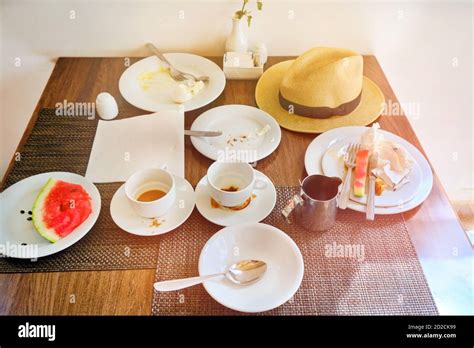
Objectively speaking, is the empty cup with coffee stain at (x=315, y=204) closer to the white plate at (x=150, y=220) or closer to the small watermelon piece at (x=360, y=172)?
the small watermelon piece at (x=360, y=172)

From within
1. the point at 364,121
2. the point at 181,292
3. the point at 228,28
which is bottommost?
the point at 181,292

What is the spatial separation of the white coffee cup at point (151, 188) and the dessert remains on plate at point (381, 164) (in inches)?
17.0

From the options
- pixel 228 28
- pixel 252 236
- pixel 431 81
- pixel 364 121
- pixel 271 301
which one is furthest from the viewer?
pixel 431 81

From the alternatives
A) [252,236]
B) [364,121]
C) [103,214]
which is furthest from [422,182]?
[103,214]

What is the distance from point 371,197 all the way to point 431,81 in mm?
921

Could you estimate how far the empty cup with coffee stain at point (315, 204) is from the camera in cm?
84

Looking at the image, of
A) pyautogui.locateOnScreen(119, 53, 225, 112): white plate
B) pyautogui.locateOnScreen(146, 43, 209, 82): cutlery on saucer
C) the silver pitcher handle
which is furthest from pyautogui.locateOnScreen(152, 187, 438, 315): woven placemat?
pyautogui.locateOnScreen(146, 43, 209, 82): cutlery on saucer

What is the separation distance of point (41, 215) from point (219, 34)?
0.87 meters

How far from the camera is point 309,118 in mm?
1166

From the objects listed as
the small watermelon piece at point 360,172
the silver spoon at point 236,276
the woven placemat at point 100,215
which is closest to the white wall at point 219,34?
the woven placemat at point 100,215

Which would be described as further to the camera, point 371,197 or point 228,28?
point 228,28

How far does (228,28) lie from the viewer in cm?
139

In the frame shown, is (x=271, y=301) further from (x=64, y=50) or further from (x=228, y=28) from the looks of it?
(x=64, y=50)

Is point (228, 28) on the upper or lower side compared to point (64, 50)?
upper
